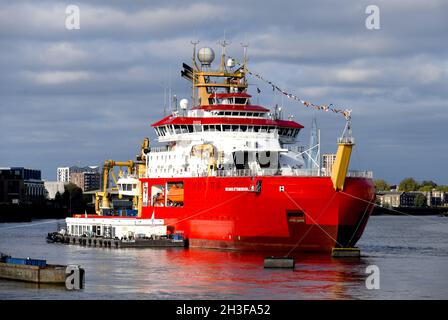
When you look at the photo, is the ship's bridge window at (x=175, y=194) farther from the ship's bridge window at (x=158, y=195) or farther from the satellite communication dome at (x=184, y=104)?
the satellite communication dome at (x=184, y=104)

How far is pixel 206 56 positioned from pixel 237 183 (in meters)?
18.9

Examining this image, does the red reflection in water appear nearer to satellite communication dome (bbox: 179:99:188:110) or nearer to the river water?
the river water

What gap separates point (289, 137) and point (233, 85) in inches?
261

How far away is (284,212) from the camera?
65.6 meters

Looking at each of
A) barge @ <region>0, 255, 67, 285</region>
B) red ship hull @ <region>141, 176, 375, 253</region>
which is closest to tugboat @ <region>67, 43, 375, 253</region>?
red ship hull @ <region>141, 176, 375, 253</region>

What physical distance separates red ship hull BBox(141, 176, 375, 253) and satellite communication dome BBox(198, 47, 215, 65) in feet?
51.7

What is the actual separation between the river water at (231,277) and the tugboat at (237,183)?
6.11 feet

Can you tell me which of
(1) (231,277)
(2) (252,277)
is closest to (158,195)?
(1) (231,277)

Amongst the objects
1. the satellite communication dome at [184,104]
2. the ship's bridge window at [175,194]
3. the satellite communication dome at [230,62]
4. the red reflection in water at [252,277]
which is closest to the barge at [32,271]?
the red reflection in water at [252,277]

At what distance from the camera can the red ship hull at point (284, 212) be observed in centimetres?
6475

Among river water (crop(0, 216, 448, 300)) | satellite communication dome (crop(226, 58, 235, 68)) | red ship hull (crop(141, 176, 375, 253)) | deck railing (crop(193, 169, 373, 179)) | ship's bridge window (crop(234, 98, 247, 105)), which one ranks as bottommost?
river water (crop(0, 216, 448, 300))

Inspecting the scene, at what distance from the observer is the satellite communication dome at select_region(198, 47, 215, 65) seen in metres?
83.9

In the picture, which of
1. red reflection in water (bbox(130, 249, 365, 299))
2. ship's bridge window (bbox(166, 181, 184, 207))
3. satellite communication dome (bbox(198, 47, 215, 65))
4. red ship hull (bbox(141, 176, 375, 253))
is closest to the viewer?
red reflection in water (bbox(130, 249, 365, 299))
